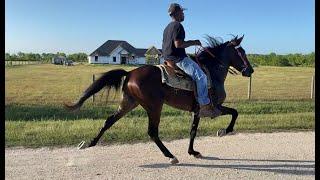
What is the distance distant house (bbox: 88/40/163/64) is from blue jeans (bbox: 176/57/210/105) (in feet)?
285

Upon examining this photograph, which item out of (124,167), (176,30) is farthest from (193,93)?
(124,167)

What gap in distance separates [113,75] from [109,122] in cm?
80

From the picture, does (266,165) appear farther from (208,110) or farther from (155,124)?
(155,124)

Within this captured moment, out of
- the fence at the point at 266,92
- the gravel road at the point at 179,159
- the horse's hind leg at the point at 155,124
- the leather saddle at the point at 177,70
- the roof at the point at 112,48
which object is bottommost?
the gravel road at the point at 179,159

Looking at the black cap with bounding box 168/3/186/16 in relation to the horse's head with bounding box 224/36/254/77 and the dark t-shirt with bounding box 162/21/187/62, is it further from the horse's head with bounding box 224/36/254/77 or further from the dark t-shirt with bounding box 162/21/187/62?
the horse's head with bounding box 224/36/254/77

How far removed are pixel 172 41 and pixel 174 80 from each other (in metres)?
0.64

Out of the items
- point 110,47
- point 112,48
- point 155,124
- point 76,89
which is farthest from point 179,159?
point 110,47

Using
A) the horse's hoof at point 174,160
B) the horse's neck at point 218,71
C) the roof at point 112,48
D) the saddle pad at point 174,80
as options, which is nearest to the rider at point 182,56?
the saddle pad at point 174,80

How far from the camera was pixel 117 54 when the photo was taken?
95.2 m

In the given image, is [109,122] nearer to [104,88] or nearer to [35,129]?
[104,88]

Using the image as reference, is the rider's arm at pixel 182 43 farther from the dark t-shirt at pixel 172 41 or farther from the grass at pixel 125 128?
the grass at pixel 125 128

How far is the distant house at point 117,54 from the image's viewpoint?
95.1 metres

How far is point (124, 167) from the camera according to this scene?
6.37 m

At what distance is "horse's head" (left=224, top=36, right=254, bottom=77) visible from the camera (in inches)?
304
